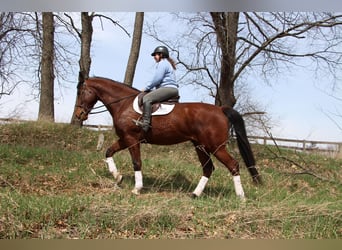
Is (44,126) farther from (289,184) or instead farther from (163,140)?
(289,184)

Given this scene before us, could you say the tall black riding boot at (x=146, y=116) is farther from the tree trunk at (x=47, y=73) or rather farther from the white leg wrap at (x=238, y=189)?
the tree trunk at (x=47, y=73)

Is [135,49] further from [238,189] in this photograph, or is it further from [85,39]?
[238,189]

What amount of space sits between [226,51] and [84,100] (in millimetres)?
4640

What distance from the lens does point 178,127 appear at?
20.9 feet

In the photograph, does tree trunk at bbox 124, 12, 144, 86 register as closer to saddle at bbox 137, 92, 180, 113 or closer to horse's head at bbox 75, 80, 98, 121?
horse's head at bbox 75, 80, 98, 121

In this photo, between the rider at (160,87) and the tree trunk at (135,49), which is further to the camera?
the tree trunk at (135,49)

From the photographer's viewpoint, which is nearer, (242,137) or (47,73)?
(242,137)

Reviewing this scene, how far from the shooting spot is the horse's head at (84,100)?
22.0 ft

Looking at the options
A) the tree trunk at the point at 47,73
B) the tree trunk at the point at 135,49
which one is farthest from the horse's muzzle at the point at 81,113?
the tree trunk at the point at 135,49

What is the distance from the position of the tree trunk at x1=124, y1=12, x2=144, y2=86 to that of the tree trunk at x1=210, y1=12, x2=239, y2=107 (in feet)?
8.23

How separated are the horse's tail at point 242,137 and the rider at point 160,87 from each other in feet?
3.16

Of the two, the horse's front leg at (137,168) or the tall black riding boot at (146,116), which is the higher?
the tall black riding boot at (146,116)

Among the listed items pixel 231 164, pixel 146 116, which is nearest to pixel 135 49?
pixel 146 116

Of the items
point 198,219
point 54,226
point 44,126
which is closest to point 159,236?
point 198,219
